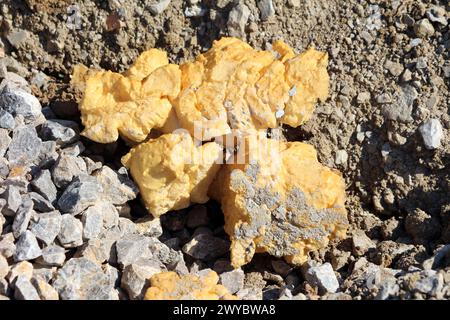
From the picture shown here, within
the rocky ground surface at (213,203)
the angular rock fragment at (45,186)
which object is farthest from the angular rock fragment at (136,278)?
the angular rock fragment at (45,186)

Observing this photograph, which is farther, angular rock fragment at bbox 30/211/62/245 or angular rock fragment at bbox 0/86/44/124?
angular rock fragment at bbox 0/86/44/124

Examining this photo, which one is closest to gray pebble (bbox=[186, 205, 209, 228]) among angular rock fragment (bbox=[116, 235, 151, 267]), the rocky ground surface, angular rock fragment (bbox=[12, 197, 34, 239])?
the rocky ground surface

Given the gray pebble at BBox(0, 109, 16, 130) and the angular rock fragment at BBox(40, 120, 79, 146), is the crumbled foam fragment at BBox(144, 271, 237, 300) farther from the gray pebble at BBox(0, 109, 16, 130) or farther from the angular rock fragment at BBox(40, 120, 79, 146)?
the gray pebble at BBox(0, 109, 16, 130)

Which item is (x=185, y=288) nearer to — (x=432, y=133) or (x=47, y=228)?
(x=47, y=228)

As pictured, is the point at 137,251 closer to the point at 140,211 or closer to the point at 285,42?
the point at 140,211

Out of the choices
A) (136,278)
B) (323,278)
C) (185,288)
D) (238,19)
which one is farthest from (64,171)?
(323,278)

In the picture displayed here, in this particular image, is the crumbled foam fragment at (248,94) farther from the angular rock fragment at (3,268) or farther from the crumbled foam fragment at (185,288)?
the angular rock fragment at (3,268)
